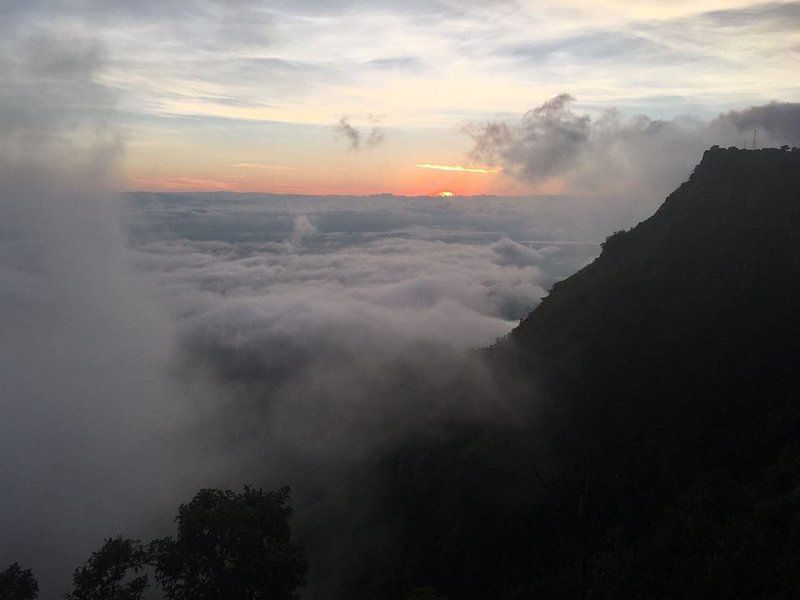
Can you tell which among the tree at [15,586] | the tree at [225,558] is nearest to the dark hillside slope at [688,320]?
the tree at [225,558]

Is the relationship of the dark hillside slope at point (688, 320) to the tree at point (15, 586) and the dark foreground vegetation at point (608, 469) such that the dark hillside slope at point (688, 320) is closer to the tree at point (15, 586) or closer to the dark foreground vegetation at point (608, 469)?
the dark foreground vegetation at point (608, 469)

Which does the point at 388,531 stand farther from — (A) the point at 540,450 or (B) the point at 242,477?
(B) the point at 242,477

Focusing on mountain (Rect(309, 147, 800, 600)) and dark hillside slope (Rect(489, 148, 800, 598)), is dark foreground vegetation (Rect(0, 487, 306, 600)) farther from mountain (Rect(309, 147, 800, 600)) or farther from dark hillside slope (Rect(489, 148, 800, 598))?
dark hillside slope (Rect(489, 148, 800, 598))

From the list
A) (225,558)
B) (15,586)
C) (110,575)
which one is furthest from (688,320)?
(15,586)

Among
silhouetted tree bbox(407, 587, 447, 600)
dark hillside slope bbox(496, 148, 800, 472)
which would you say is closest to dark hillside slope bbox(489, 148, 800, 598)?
dark hillside slope bbox(496, 148, 800, 472)

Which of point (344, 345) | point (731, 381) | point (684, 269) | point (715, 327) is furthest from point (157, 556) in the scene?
point (344, 345)

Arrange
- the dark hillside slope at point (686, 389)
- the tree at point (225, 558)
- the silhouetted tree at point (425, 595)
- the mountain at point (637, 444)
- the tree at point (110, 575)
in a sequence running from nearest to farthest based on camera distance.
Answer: the silhouetted tree at point (425, 595), the tree at point (225, 558), the dark hillside slope at point (686, 389), the tree at point (110, 575), the mountain at point (637, 444)

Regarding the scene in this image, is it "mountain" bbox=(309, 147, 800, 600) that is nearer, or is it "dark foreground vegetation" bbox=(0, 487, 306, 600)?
"dark foreground vegetation" bbox=(0, 487, 306, 600)
